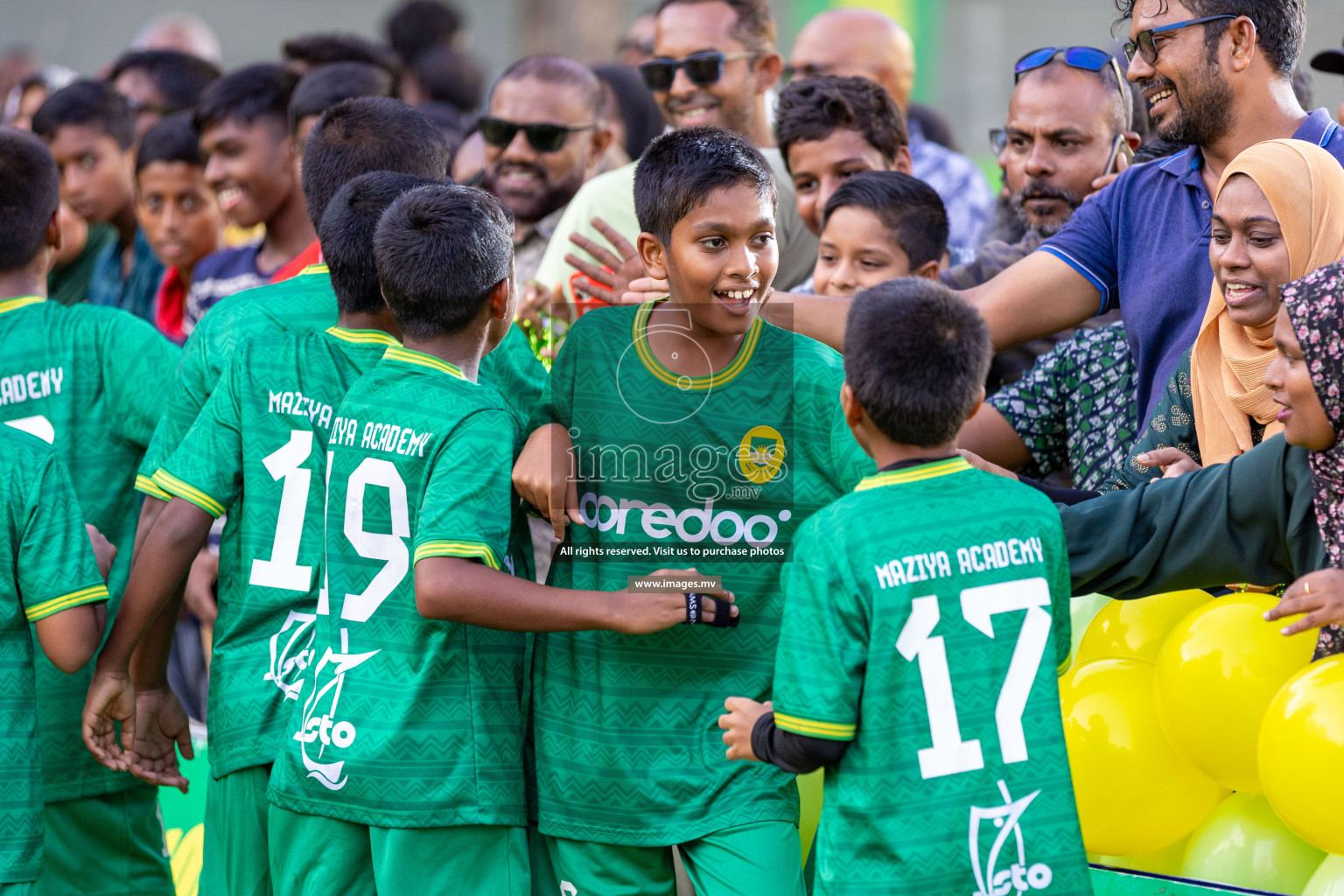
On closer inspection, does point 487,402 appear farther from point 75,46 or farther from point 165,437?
point 75,46

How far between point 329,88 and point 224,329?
7.36 ft

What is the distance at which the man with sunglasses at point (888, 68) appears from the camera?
6484mm

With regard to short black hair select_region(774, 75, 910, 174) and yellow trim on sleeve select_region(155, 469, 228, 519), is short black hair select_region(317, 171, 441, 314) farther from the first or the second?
short black hair select_region(774, 75, 910, 174)

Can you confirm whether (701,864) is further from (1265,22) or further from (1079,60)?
(1079,60)

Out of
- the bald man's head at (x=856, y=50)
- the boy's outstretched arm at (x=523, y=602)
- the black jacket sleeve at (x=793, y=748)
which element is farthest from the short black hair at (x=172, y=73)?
the black jacket sleeve at (x=793, y=748)

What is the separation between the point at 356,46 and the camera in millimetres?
7074

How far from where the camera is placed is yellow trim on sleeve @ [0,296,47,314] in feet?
12.8

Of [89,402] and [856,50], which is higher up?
[856,50]

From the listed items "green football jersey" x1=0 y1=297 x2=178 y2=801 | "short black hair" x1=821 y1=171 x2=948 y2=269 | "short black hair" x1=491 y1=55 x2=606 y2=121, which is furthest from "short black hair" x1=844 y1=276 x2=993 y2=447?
"short black hair" x1=491 y1=55 x2=606 y2=121

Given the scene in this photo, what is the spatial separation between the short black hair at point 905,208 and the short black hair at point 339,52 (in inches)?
124

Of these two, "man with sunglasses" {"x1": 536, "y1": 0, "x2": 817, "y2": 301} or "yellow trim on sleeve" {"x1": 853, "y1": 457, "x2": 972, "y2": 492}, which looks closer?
"yellow trim on sleeve" {"x1": 853, "y1": 457, "x2": 972, "y2": 492}

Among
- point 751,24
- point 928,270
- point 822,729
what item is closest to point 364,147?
point 928,270

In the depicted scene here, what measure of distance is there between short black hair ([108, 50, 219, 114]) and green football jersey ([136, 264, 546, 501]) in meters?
5.27

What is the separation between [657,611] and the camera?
2.81m
